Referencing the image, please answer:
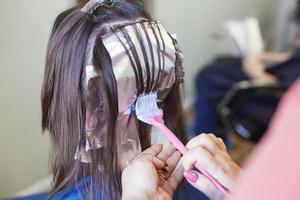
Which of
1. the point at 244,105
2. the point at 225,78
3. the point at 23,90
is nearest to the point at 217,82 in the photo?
the point at 225,78

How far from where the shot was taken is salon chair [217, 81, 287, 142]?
1.82 m

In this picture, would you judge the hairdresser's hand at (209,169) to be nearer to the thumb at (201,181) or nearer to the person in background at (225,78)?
the thumb at (201,181)

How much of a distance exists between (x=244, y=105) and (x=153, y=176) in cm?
132

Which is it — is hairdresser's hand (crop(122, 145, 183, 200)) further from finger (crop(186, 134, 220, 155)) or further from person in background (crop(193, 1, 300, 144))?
person in background (crop(193, 1, 300, 144))

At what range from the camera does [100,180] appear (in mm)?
744

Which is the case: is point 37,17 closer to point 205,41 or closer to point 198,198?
point 198,198

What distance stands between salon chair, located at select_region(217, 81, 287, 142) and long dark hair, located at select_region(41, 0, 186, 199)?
107 cm

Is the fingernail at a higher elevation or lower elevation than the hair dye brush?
lower

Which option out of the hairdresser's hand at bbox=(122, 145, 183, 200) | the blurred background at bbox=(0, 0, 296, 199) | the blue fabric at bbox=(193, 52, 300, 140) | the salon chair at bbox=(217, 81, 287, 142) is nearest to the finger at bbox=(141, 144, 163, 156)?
the hairdresser's hand at bbox=(122, 145, 183, 200)

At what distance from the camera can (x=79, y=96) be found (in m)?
0.71

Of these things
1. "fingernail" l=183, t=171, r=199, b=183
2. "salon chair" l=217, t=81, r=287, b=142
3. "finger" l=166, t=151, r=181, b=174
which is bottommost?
"salon chair" l=217, t=81, r=287, b=142

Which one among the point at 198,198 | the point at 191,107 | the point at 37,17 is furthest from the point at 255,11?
the point at 198,198

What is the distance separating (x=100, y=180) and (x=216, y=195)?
0.21 meters

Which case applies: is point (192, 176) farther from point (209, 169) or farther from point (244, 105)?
point (244, 105)
